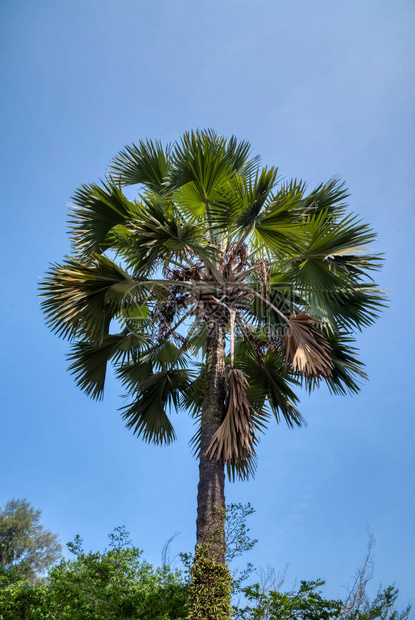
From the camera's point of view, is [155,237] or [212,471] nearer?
[212,471]

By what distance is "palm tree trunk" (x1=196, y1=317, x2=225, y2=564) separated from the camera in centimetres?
548

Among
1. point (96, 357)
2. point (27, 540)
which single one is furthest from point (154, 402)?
point (27, 540)

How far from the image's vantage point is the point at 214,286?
705cm

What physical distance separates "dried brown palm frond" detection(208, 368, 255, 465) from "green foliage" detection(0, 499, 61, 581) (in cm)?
1648

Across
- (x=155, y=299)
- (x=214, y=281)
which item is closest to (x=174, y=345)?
(x=155, y=299)

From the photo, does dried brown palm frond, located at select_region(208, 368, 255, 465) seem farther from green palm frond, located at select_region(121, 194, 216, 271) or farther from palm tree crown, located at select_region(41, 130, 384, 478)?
green palm frond, located at select_region(121, 194, 216, 271)

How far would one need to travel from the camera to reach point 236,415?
6.18 metres

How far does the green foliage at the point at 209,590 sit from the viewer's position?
501cm

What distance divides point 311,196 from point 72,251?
3924mm

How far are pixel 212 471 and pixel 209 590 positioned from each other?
1292 millimetres

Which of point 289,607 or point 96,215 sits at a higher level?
point 96,215

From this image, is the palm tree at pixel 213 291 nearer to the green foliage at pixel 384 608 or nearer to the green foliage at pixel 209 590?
the green foliage at pixel 209 590

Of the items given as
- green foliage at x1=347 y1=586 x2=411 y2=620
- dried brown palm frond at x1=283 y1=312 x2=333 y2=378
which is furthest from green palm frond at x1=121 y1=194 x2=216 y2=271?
green foliage at x1=347 y1=586 x2=411 y2=620

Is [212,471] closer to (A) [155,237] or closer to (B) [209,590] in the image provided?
(B) [209,590]
